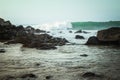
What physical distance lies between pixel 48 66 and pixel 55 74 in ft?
4.89

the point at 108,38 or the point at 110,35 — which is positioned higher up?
the point at 110,35

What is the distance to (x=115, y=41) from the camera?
1702cm

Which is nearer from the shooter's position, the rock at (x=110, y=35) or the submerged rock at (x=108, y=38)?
the rock at (x=110, y=35)

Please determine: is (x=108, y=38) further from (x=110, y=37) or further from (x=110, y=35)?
(x=110, y=35)

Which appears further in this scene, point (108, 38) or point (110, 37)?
point (108, 38)

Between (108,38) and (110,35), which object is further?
(108,38)

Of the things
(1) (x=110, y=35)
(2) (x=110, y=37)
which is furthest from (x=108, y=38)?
(1) (x=110, y=35)

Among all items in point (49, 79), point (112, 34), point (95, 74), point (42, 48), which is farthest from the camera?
point (112, 34)

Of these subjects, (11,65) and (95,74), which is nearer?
(95,74)

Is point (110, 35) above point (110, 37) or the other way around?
above

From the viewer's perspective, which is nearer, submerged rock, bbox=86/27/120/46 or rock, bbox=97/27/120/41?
rock, bbox=97/27/120/41

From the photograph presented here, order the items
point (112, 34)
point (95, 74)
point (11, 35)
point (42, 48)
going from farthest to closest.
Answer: point (11, 35)
point (112, 34)
point (42, 48)
point (95, 74)

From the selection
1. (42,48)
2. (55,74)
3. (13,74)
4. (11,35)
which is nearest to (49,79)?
(55,74)

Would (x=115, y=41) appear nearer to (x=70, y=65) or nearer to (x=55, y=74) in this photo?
(x=70, y=65)
